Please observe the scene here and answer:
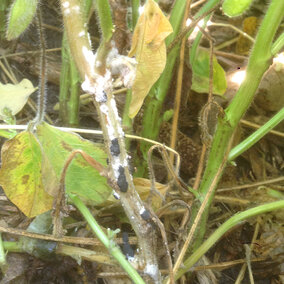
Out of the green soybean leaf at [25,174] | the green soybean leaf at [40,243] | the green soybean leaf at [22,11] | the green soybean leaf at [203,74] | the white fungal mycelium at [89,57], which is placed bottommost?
the green soybean leaf at [40,243]

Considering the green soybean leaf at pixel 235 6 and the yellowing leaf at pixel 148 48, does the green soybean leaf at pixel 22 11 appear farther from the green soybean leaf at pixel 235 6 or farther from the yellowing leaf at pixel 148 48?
the green soybean leaf at pixel 235 6

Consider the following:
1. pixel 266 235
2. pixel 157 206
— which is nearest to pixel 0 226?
pixel 157 206

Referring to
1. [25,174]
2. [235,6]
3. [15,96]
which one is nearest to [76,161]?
[25,174]

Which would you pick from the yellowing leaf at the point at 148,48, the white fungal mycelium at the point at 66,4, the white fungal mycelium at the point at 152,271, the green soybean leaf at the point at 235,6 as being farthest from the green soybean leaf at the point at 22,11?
the white fungal mycelium at the point at 152,271

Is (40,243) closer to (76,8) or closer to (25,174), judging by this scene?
(25,174)

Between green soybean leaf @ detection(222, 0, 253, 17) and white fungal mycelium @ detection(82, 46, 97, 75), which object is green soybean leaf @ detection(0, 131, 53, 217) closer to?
white fungal mycelium @ detection(82, 46, 97, 75)

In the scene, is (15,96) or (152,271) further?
(15,96)

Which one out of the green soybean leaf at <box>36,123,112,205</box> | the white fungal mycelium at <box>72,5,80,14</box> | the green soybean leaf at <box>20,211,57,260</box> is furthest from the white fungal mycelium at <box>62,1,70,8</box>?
the green soybean leaf at <box>20,211,57,260</box>
